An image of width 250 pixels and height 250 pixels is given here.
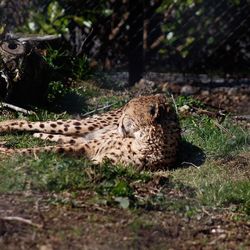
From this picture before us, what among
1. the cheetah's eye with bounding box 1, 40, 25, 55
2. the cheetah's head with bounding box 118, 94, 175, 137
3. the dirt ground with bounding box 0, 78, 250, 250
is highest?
the cheetah's eye with bounding box 1, 40, 25, 55

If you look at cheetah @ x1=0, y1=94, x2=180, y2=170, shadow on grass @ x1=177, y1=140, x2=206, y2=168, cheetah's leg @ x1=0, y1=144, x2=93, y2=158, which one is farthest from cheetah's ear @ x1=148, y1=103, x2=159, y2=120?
cheetah's leg @ x1=0, y1=144, x2=93, y2=158

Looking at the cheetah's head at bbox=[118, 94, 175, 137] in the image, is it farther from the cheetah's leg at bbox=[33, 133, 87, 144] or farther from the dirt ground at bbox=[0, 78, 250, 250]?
the dirt ground at bbox=[0, 78, 250, 250]

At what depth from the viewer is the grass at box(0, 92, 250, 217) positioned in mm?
5105

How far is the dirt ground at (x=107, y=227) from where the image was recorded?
4.44 metres

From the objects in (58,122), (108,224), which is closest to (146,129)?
(58,122)

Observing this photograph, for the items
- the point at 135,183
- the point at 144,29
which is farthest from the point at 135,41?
the point at 135,183

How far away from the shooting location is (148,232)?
4.70m

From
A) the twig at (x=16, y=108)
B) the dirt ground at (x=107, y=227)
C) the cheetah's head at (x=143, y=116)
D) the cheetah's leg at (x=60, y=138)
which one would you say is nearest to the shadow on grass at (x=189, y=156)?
the cheetah's head at (x=143, y=116)

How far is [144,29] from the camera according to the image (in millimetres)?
10031

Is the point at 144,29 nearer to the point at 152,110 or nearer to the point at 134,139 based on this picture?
the point at 152,110

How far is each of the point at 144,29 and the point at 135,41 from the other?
18cm

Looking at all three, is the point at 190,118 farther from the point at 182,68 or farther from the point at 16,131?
the point at 182,68

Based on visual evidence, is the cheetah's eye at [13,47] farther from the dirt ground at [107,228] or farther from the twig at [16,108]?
the dirt ground at [107,228]

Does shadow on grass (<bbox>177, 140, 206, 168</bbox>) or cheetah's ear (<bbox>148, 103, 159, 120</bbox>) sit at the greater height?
cheetah's ear (<bbox>148, 103, 159, 120</bbox>)
